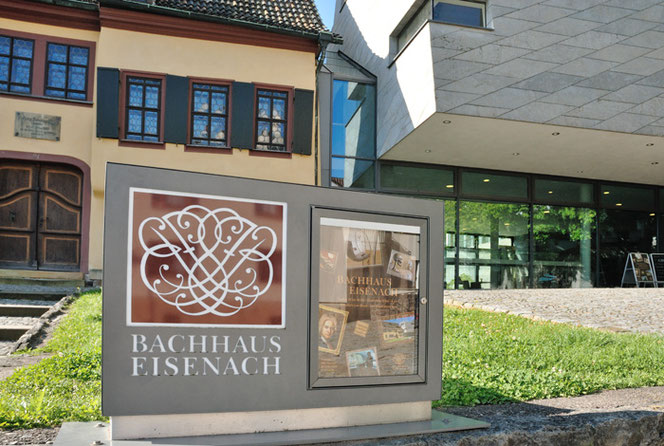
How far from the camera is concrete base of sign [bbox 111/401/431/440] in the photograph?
6.91ft

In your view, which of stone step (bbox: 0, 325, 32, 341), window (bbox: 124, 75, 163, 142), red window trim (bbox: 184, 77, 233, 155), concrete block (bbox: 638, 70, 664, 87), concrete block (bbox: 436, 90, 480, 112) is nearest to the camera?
stone step (bbox: 0, 325, 32, 341)

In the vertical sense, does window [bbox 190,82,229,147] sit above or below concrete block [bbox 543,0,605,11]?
below

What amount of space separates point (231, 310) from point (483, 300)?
9.03 meters

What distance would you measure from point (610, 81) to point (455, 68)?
4.09 meters

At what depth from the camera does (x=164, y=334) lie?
2148 mm

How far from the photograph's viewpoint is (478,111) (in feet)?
39.1

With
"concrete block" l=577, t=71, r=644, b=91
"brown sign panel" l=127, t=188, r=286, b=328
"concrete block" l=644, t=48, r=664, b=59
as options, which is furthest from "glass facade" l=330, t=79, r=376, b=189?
"brown sign panel" l=127, t=188, r=286, b=328

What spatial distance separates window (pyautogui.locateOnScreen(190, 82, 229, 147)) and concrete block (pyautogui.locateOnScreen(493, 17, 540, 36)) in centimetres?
658

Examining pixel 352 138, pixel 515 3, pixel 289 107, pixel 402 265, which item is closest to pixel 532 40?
pixel 515 3

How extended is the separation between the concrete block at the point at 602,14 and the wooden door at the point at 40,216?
12686mm

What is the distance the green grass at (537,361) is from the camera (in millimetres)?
3736

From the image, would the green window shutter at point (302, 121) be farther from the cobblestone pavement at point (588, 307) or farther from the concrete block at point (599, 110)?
the concrete block at point (599, 110)

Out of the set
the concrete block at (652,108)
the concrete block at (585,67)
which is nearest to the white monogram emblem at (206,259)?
the concrete block at (585,67)

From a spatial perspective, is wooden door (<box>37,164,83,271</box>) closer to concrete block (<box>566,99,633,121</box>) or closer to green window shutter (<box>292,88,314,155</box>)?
green window shutter (<box>292,88,314,155</box>)
